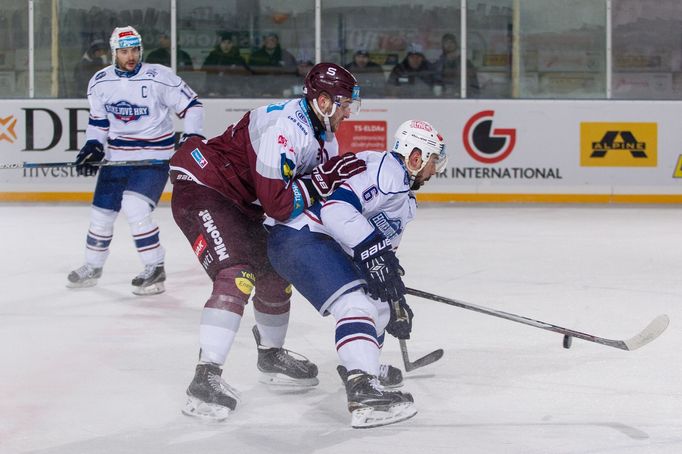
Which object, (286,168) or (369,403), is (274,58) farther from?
(369,403)

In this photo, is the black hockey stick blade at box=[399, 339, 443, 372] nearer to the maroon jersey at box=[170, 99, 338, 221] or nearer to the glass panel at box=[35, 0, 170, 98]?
the maroon jersey at box=[170, 99, 338, 221]

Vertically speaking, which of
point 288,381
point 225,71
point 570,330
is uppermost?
point 225,71

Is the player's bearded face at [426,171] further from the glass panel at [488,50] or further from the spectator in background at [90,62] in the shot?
the spectator in background at [90,62]

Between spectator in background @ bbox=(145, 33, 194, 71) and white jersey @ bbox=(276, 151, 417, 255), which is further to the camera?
spectator in background @ bbox=(145, 33, 194, 71)

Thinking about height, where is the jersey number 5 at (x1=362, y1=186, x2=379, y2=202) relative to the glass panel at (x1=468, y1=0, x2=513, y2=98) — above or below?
below

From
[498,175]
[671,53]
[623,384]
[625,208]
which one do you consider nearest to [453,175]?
[498,175]

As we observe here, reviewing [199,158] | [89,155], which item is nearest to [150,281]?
[89,155]

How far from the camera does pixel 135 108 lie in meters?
5.47

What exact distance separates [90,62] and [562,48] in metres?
3.64

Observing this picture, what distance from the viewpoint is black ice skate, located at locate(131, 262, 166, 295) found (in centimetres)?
527

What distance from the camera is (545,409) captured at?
327 cm

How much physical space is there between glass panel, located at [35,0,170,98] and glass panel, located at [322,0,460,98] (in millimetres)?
1323

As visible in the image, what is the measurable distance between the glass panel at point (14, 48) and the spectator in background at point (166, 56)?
949mm

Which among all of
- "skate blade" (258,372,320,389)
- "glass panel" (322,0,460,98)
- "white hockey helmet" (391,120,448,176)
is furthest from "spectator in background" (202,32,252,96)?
"white hockey helmet" (391,120,448,176)
